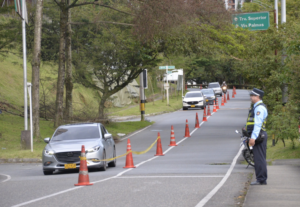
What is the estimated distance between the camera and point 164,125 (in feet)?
105

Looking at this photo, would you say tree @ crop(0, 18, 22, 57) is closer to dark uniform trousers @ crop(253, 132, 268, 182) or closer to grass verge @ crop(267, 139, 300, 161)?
grass verge @ crop(267, 139, 300, 161)

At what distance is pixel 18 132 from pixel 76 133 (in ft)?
31.5

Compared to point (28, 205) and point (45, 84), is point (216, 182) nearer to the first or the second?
point (28, 205)

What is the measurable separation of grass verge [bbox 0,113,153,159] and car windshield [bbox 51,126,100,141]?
3.81 meters

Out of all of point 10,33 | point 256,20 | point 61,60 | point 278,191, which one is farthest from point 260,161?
point 10,33

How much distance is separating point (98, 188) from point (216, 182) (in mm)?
2560

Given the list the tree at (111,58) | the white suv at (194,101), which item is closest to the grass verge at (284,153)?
the tree at (111,58)

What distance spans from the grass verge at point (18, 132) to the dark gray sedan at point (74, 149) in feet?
13.6

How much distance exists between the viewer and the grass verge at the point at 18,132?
18692 mm

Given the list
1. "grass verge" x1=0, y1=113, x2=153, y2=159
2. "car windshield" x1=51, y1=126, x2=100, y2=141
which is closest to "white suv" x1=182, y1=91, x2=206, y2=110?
"grass verge" x1=0, y1=113, x2=153, y2=159

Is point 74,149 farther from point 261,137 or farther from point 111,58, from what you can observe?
point 111,58

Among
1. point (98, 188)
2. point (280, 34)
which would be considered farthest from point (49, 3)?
point (98, 188)

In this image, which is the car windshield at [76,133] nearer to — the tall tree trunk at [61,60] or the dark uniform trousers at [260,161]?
the dark uniform trousers at [260,161]

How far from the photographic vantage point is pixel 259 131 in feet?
31.0
